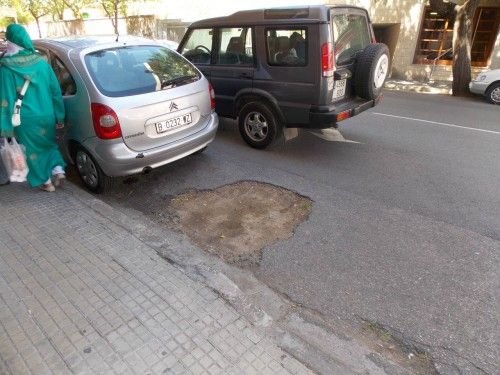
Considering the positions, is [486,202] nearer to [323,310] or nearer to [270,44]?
[323,310]

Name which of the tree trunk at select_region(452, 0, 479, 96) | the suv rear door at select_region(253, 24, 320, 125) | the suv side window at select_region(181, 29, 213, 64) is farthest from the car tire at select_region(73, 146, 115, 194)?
the tree trunk at select_region(452, 0, 479, 96)

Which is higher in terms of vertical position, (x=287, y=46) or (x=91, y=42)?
(x=91, y=42)

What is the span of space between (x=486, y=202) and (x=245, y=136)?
332 centimetres

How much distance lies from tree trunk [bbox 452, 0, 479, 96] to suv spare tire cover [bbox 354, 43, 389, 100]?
728 cm

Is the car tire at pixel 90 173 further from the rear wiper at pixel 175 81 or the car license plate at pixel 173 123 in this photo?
the rear wiper at pixel 175 81

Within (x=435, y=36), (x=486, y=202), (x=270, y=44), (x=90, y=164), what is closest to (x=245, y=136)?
(x=270, y=44)

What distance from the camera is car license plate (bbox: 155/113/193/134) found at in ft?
13.4

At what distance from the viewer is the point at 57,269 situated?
2.94 meters

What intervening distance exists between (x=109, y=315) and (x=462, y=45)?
39.7 ft

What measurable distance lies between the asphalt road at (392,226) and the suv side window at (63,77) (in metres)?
1.26

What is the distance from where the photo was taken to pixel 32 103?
3.84 meters

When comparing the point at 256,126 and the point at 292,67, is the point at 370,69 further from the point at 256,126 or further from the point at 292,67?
the point at 256,126

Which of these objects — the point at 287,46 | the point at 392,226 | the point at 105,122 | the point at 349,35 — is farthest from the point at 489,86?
the point at 105,122

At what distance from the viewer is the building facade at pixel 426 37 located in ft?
42.7
